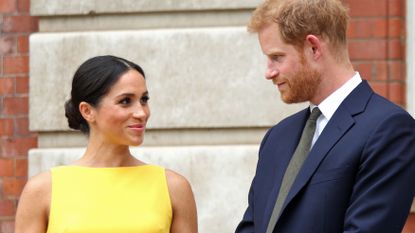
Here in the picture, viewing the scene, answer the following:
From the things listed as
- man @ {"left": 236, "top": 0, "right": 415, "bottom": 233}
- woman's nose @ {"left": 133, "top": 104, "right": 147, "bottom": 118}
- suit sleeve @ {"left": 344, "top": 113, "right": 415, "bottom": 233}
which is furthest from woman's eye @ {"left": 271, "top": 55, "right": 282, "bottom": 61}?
woman's nose @ {"left": 133, "top": 104, "right": 147, "bottom": 118}

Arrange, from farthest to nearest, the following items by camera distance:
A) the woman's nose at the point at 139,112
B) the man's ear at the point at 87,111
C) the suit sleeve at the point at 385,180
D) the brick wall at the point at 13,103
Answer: the brick wall at the point at 13,103 < the man's ear at the point at 87,111 < the woman's nose at the point at 139,112 < the suit sleeve at the point at 385,180

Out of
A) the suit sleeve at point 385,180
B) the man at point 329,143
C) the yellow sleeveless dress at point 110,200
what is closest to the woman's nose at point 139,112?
the yellow sleeveless dress at point 110,200

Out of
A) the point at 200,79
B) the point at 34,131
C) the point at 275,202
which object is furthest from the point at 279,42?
the point at 34,131

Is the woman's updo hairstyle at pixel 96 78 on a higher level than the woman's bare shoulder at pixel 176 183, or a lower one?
higher

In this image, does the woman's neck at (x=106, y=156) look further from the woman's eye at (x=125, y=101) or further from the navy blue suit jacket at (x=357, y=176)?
the navy blue suit jacket at (x=357, y=176)

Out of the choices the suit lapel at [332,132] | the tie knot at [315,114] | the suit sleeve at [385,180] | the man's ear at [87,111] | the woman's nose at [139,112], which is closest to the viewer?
the suit sleeve at [385,180]

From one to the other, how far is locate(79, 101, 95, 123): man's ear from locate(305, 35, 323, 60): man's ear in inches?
38.3

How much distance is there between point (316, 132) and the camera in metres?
3.26

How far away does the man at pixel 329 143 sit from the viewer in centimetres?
297

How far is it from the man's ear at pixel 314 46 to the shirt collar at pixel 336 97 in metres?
0.13

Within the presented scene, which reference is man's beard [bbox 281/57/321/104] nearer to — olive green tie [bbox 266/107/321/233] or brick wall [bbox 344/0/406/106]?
olive green tie [bbox 266/107/321/233]

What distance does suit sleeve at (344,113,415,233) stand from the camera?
295 centimetres

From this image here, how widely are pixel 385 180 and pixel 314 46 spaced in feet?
1.58

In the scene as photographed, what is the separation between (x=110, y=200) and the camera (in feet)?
12.4
